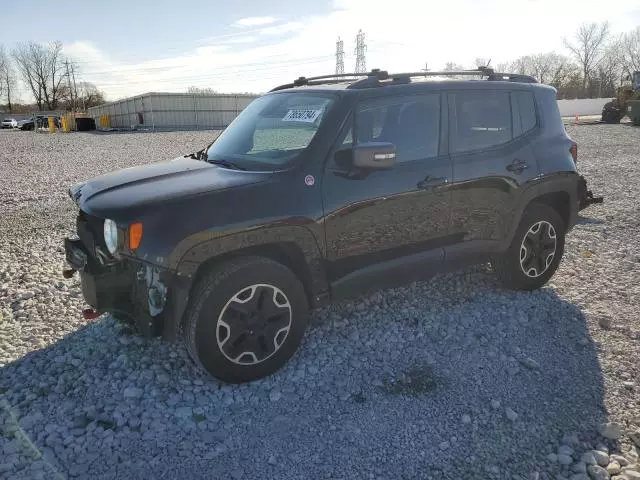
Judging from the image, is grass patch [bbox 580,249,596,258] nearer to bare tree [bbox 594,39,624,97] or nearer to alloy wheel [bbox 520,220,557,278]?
alloy wheel [bbox 520,220,557,278]

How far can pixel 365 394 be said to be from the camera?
135 inches

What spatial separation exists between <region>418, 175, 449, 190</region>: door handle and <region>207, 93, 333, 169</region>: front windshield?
0.92 metres

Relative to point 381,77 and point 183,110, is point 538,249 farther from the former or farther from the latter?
point 183,110

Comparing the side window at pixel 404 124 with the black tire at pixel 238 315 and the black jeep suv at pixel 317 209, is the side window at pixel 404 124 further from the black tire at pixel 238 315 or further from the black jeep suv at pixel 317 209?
the black tire at pixel 238 315

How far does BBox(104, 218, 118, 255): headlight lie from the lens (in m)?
3.22

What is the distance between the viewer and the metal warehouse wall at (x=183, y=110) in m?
45.8

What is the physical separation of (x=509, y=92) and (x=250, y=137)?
2.37 meters

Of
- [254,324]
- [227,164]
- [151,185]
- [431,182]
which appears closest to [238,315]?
[254,324]

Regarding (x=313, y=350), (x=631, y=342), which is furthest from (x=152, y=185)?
(x=631, y=342)

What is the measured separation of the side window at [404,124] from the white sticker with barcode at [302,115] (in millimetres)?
319

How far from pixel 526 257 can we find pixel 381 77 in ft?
7.09

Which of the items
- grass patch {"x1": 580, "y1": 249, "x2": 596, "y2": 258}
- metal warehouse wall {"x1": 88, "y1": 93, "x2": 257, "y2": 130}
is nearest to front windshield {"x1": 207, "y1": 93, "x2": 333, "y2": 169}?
grass patch {"x1": 580, "y1": 249, "x2": 596, "y2": 258}

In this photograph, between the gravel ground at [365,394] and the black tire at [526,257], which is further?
the black tire at [526,257]

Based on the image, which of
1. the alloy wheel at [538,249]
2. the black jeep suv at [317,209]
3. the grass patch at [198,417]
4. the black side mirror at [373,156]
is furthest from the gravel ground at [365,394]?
the black side mirror at [373,156]
